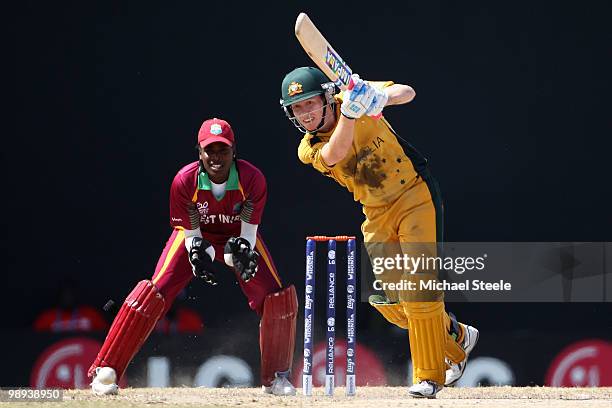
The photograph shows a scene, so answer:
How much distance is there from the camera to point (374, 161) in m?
5.94

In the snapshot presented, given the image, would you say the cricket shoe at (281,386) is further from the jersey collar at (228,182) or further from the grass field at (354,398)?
the jersey collar at (228,182)

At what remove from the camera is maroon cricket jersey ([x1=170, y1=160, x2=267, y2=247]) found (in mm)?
6184

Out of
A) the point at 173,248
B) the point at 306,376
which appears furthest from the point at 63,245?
the point at 306,376

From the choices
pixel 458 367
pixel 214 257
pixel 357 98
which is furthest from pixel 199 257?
pixel 458 367

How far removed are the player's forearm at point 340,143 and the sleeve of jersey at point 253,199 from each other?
54cm

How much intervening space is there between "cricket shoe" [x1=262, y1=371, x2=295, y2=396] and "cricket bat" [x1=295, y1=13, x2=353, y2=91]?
4.82 ft

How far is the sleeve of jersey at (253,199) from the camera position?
20.4ft

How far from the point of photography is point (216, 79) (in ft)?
24.2

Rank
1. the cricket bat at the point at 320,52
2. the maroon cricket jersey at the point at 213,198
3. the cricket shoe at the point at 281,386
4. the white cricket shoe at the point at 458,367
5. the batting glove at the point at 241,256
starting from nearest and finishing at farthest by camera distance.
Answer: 1. the cricket bat at the point at 320,52
2. the batting glove at the point at 241,256
3. the maroon cricket jersey at the point at 213,198
4. the cricket shoe at the point at 281,386
5. the white cricket shoe at the point at 458,367

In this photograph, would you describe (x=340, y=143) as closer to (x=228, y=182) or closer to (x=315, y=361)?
(x=228, y=182)

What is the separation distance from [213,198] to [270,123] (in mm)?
1279

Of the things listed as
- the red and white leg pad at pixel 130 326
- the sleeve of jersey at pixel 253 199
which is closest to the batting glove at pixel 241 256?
the sleeve of jersey at pixel 253 199

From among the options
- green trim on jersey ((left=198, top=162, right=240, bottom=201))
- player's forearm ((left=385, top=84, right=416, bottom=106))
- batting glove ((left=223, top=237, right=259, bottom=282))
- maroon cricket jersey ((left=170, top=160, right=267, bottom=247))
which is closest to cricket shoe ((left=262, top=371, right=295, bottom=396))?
batting glove ((left=223, top=237, right=259, bottom=282))

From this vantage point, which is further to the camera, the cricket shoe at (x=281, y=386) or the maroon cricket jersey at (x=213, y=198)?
the cricket shoe at (x=281, y=386)
